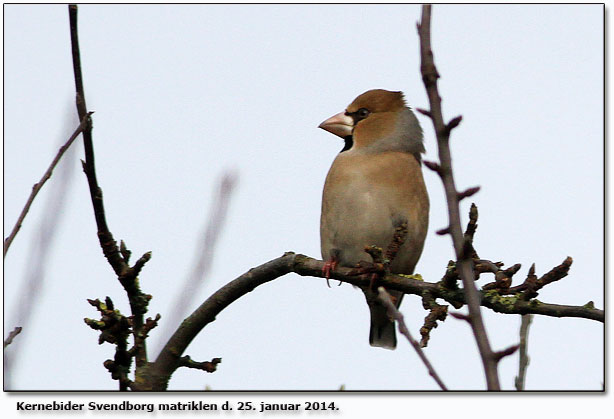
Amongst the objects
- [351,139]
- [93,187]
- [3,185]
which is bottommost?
[93,187]

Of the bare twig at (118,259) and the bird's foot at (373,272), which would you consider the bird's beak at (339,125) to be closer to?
the bird's foot at (373,272)

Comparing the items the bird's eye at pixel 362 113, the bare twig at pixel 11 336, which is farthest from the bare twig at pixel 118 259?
the bird's eye at pixel 362 113

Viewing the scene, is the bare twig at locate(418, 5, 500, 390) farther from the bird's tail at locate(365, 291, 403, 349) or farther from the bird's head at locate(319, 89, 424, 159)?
the bird's tail at locate(365, 291, 403, 349)

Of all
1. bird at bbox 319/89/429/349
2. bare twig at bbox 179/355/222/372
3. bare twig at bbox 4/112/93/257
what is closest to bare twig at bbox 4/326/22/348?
bare twig at bbox 4/112/93/257

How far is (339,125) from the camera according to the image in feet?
16.3

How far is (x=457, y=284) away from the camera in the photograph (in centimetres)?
288

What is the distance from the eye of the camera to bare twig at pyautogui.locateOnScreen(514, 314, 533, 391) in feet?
8.61

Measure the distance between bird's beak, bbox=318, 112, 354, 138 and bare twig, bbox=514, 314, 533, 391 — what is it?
2265 millimetres

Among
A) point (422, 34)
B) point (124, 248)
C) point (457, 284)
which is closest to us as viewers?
point (422, 34)

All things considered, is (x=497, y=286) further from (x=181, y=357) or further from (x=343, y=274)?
(x=181, y=357)

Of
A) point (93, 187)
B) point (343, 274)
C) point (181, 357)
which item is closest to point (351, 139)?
point (343, 274)

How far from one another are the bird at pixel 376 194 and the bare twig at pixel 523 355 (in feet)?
4.41

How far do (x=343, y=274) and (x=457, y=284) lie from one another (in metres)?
0.68

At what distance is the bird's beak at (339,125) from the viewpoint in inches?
195
